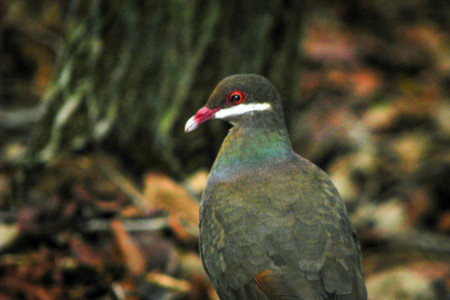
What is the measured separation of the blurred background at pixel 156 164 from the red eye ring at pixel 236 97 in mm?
1048

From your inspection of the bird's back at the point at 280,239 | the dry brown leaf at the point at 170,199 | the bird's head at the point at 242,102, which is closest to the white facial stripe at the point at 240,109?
the bird's head at the point at 242,102

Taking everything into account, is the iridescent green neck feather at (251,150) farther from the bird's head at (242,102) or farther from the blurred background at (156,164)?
the blurred background at (156,164)

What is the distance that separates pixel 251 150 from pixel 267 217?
0.49 meters

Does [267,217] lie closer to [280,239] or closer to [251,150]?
[280,239]

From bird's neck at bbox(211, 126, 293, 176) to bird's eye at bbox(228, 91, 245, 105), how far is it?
166mm

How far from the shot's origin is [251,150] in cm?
306

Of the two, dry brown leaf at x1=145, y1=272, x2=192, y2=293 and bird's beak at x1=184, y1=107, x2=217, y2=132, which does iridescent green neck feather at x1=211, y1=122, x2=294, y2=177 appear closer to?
bird's beak at x1=184, y1=107, x2=217, y2=132

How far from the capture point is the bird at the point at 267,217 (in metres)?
2.54

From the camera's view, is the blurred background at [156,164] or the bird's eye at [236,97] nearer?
the bird's eye at [236,97]

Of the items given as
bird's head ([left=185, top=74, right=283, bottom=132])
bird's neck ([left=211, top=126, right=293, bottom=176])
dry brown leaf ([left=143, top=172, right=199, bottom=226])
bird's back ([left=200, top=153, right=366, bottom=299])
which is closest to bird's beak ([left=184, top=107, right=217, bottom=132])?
bird's head ([left=185, top=74, right=283, bottom=132])

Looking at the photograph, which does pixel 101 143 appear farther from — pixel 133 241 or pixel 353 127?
pixel 353 127

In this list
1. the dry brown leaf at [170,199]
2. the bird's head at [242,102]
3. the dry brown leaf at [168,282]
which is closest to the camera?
the bird's head at [242,102]

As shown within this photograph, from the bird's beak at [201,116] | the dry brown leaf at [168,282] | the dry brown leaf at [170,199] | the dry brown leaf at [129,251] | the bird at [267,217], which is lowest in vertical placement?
the dry brown leaf at [168,282]

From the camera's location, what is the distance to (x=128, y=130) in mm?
4141
